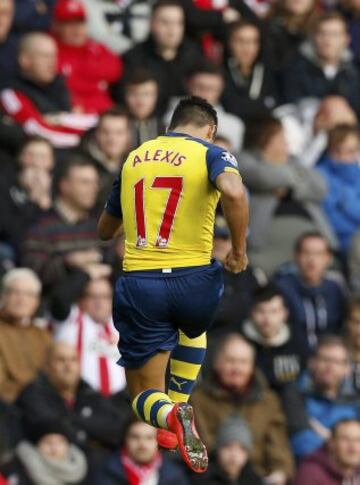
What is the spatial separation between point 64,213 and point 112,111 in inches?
44.1

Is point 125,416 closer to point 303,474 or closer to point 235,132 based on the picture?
point 303,474

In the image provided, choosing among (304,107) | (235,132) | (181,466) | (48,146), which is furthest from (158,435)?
(304,107)

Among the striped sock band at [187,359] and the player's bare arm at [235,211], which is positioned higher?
the player's bare arm at [235,211]

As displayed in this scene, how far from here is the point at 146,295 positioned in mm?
10195

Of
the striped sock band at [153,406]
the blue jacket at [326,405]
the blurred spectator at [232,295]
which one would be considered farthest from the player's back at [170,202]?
the blue jacket at [326,405]

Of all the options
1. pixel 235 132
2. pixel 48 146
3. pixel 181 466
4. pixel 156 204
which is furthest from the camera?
pixel 235 132

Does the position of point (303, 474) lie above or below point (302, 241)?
below

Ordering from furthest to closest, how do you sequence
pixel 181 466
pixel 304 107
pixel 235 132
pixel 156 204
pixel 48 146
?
pixel 304 107, pixel 235 132, pixel 48 146, pixel 181 466, pixel 156 204

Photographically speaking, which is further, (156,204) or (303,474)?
(303,474)

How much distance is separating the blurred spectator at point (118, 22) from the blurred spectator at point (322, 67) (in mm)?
1364

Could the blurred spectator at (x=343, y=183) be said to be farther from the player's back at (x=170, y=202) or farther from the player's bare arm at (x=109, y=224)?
the player's back at (x=170, y=202)

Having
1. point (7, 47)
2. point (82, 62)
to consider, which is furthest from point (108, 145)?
point (82, 62)

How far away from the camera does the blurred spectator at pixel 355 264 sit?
16188 millimetres

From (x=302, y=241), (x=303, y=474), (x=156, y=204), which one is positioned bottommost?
(x=303, y=474)
